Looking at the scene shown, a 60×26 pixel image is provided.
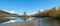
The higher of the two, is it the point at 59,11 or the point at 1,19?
the point at 59,11

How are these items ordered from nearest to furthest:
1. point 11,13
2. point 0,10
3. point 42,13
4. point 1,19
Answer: point 0,10, point 11,13, point 1,19, point 42,13

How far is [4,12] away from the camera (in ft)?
36.3

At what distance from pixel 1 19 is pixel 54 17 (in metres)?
9.75

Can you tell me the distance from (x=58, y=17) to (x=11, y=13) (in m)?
9.82

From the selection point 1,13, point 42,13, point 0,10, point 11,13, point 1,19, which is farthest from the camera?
point 42,13

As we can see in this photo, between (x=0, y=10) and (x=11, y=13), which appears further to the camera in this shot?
(x=11, y=13)

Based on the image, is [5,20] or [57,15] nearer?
[5,20]

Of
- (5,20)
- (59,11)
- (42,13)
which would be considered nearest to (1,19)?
(5,20)

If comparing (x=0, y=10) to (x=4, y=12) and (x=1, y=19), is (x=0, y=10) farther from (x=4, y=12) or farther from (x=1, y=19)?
(x=1, y=19)

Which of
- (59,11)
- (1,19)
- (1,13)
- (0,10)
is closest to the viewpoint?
(0,10)

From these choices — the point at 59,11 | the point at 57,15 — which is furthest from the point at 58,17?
the point at 59,11

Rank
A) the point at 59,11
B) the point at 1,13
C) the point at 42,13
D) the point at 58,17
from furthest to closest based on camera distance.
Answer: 1. the point at 59,11
2. the point at 58,17
3. the point at 42,13
4. the point at 1,13

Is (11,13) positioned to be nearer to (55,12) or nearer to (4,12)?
(4,12)

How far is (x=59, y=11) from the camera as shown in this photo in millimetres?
21281
